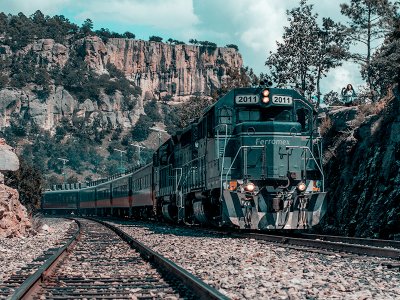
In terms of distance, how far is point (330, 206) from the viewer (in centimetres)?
2683

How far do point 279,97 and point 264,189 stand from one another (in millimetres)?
2616

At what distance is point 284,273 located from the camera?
1009cm

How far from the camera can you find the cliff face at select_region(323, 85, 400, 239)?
68.2 feet

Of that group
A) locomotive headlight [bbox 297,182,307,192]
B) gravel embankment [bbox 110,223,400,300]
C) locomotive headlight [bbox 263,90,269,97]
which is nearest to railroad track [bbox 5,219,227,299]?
gravel embankment [bbox 110,223,400,300]

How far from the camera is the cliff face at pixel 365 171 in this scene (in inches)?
818

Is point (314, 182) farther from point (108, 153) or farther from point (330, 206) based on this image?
point (108, 153)

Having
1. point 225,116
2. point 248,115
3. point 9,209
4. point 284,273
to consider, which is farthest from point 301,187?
point 9,209

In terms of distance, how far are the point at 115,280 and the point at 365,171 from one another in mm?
16231

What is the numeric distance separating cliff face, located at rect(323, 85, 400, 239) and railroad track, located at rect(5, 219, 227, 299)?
892cm

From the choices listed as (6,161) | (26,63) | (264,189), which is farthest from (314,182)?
(26,63)

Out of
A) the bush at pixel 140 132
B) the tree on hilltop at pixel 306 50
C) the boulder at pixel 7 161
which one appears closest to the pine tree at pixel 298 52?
the tree on hilltop at pixel 306 50

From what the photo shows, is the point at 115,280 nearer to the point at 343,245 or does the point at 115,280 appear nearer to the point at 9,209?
the point at 343,245

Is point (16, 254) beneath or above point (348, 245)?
beneath

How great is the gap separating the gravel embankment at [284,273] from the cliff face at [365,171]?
6.67 m
